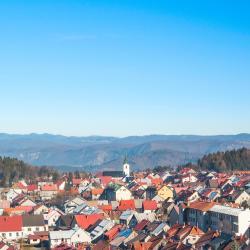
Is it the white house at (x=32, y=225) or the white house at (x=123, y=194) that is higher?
the white house at (x=123, y=194)

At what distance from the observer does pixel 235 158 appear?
111m

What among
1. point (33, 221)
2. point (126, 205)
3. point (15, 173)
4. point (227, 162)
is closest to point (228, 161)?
point (227, 162)

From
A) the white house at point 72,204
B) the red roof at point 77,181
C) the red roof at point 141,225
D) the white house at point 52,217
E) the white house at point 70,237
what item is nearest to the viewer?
the white house at point 70,237

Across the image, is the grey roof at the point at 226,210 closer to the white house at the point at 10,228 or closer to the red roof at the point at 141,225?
the red roof at the point at 141,225

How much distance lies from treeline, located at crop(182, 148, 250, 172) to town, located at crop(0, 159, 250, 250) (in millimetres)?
26974

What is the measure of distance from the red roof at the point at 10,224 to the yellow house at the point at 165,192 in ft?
76.1

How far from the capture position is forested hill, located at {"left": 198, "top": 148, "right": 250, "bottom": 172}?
354 feet

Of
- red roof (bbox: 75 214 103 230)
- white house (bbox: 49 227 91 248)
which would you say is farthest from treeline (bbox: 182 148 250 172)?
white house (bbox: 49 227 91 248)

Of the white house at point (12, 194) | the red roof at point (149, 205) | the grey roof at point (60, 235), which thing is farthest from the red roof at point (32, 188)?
the grey roof at point (60, 235)

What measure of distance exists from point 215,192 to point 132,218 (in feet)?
53.7

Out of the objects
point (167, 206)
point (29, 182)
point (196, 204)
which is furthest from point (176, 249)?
point (29, 182)

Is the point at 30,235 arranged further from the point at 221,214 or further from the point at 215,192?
the point at 215,192

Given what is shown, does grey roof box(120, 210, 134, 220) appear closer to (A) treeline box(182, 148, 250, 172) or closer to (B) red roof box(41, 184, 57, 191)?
(B) red roof box(41, 184, 57, 191)

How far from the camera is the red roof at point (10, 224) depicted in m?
49.7
